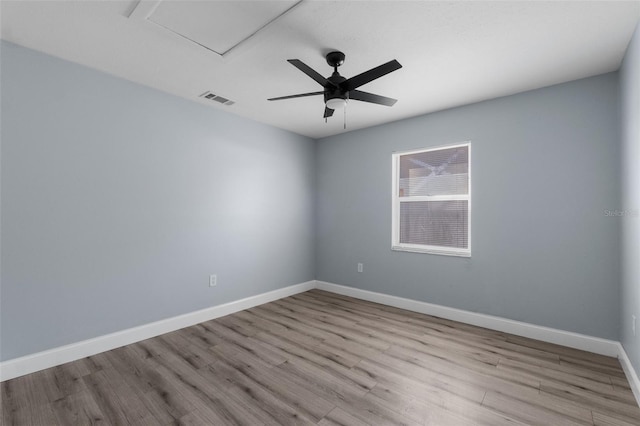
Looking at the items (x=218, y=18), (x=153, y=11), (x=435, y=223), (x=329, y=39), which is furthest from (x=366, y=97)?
(x=435, y=223)

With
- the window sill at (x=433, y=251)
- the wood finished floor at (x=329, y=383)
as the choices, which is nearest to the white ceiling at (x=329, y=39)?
the window sill at (x=433, y=251)

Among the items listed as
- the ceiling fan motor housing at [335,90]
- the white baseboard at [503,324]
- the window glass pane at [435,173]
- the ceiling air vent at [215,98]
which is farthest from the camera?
the window glass pane at [435,173]

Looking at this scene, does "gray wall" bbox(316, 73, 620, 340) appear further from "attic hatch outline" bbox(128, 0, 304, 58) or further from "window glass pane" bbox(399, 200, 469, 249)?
"attic hatch outline" bbox(128, 0, 304, 58)

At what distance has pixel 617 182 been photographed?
2486 millimetres

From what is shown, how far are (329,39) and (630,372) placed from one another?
3350 millimetres

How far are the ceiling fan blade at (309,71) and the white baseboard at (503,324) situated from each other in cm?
290

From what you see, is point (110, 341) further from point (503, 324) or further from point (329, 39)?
point (503, 324)

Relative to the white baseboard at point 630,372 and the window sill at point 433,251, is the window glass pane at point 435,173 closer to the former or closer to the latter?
the window sill at point 433,251

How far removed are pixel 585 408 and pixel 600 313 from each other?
1160mm

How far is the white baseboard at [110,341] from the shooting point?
85.6 inches

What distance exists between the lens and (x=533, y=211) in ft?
9.45

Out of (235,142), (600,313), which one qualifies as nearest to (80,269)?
(235,142)

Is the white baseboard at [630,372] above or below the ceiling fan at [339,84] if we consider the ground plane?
below

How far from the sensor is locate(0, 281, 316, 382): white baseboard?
85.6 inches
